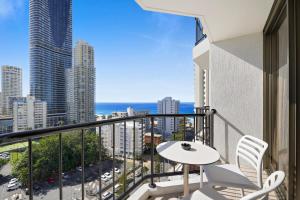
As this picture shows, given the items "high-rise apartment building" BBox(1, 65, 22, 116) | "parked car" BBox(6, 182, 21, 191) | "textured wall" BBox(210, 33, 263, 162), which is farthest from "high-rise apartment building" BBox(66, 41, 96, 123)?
"parked car" BBox(6, 182, 21, 191)

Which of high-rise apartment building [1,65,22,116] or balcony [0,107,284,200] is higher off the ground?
high-rise apartment building [1,65,22,116]

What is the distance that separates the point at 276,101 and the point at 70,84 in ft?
48.7

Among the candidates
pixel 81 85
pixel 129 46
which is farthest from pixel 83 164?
pixel 129 46

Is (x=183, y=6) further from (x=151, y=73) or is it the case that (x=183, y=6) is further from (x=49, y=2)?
(x=151, y=73)

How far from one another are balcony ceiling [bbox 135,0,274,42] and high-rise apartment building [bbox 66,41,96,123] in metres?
10.6

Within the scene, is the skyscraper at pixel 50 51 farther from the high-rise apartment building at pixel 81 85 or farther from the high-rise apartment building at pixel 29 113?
the high-rise apartment building at pixel 29 113

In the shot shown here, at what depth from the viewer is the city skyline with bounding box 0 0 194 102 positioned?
25.5m

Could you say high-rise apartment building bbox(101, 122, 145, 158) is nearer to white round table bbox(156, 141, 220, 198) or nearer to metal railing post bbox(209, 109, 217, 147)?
white round table bbox(156, 141, 220, 198)

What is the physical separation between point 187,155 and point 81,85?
14.6 m

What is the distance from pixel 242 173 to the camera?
2.10m

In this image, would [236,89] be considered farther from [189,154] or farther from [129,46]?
[129,46]

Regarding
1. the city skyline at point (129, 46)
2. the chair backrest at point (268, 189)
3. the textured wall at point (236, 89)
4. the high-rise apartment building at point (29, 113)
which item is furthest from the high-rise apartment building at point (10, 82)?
the chair backrest at point (268, 189)

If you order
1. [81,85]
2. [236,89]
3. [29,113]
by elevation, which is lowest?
[29,113]

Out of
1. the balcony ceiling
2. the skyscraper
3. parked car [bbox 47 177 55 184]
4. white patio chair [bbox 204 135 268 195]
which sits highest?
the skyscraper
